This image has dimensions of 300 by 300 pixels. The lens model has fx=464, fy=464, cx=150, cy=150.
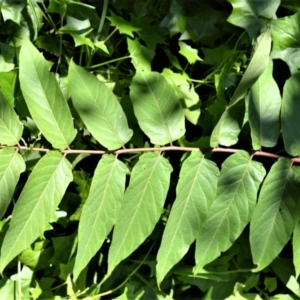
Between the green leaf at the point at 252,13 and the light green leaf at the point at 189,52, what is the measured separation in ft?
0.35

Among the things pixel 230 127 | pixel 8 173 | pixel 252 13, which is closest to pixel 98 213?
pixel 8 173

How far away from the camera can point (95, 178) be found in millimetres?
854

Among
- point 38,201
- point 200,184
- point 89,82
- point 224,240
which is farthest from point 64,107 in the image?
point 224,240

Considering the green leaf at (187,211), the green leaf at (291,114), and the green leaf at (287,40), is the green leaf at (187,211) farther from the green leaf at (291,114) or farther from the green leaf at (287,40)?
the green leaf at (287,40)

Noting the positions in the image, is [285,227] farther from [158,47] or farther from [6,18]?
[6,18]

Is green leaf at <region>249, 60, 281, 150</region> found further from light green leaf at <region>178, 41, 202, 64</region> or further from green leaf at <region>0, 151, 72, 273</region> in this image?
green leaf at <region>0, 151, 72, 273</region>

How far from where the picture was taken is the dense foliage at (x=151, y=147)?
851 mm

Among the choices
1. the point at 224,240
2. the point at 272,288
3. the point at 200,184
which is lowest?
the point at 272,288

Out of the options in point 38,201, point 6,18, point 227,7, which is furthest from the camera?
point 227,7

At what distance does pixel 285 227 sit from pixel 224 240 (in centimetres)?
12

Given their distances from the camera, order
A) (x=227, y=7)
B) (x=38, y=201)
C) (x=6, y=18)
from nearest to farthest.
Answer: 1. (x=38, y=201)
2. (x=6, y=18)
3. (x=227, y=7)

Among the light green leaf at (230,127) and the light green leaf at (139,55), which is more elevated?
the light green leaf at (139,55)

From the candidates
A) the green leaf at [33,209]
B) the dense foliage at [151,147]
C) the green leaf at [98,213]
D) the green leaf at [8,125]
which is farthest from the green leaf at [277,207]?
the green leaf at [8,125]

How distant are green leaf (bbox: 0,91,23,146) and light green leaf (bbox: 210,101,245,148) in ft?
1.22
